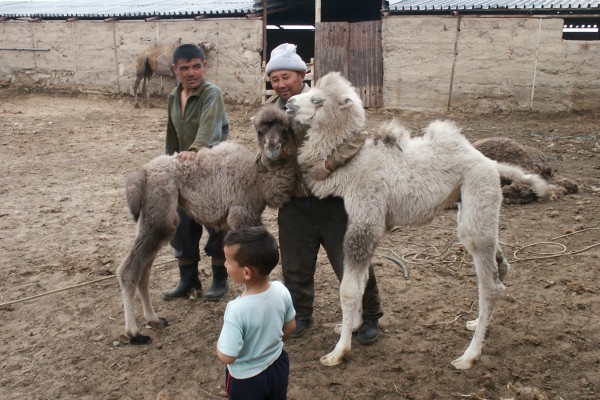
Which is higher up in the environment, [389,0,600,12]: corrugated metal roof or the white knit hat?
[389,0,600,12]: corrugated metal roof

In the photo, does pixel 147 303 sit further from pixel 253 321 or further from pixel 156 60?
pixel 156 60

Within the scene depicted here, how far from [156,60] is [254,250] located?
1375cm

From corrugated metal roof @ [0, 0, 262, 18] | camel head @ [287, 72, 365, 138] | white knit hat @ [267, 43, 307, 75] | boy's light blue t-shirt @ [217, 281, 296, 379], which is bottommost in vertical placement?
boy's light blue t-shirt @ [217, 281, 296, 379]

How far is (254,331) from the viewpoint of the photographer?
2.34 m

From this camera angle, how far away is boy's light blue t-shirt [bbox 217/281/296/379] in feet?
7.45

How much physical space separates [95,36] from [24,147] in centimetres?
729

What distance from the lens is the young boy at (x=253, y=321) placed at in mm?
2291

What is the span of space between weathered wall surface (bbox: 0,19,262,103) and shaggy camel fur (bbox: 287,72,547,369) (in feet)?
37.6

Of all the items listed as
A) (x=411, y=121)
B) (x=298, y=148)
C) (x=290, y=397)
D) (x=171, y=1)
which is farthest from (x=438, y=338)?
(x=171, y=1)

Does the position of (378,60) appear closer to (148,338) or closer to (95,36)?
(95,36)

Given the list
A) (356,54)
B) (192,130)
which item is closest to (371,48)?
(356,54)

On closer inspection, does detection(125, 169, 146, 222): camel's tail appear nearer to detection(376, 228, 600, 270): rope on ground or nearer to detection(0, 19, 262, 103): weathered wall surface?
detection(376, 228, 600, 270): rope on ground

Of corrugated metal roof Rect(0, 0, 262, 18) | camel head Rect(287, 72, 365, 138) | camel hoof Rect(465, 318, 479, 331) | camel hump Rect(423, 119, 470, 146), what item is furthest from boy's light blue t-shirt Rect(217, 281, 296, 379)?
corrugated metal roof Rect(0, 0, 262, 18)

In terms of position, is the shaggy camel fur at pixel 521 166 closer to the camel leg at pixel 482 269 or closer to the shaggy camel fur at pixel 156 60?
the camel leg at pixel 482 269
